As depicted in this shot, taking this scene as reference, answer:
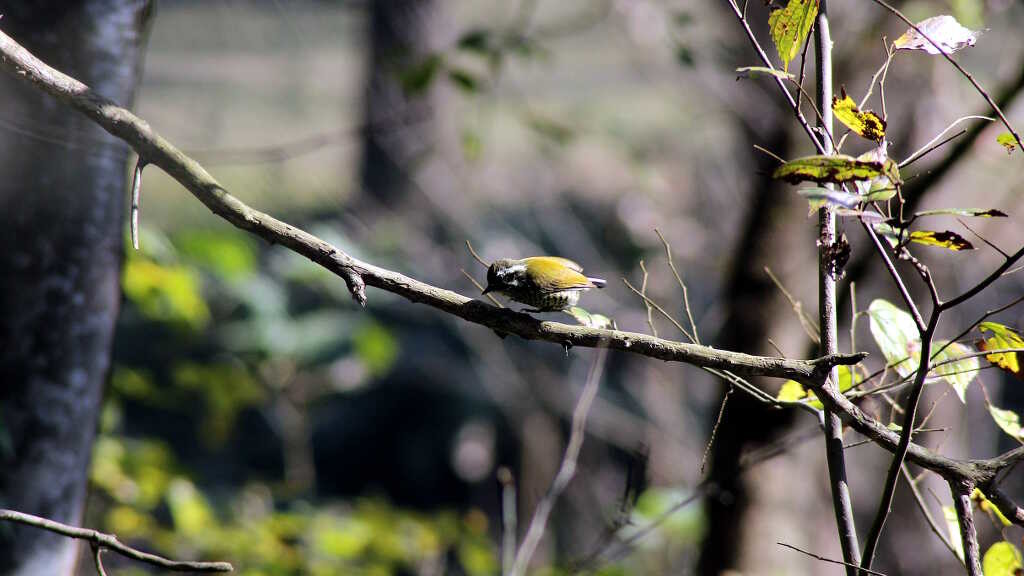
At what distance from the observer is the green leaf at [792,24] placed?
2.98 feet

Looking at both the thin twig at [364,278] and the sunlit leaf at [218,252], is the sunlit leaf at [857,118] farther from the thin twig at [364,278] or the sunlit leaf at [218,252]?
the sunlit leaf at [218,252]

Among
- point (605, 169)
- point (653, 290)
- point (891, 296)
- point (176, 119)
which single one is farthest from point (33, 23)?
A: point (605, 169)

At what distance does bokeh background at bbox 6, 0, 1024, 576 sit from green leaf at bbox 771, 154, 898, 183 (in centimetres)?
89

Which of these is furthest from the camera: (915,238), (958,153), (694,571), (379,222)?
(379,222)


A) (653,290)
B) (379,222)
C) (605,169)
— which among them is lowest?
(653,290)

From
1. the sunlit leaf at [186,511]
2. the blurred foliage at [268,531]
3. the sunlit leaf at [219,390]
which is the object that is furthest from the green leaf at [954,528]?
the sunlit leaf at [219,390]

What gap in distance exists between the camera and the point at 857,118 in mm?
879

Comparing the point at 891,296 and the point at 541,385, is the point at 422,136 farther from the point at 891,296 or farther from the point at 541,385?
the point at 891,296

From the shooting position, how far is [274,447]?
5500mm

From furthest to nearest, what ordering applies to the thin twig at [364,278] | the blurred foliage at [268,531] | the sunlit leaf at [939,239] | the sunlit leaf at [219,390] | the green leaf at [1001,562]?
the sunlit leaf at [219,390] < the blurred foliage at [268,531] < the green leaf at [1001,562] < the thin twig at [364,278] < the sunlit leaf at [939,239]

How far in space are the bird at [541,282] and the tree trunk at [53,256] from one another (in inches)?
30.0

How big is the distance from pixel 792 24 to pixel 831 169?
0.25 meters

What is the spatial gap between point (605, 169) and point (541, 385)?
13.9 ft

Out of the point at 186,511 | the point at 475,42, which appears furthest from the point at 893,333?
the point at 186,511
